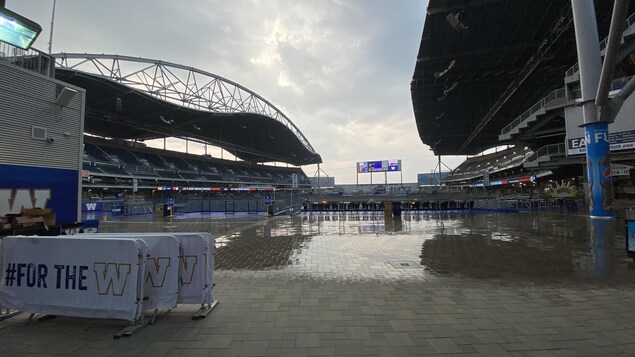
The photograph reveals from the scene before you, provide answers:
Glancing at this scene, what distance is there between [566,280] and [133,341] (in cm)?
721

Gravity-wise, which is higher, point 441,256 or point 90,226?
point 90,226

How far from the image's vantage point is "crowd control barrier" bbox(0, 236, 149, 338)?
3.85 m

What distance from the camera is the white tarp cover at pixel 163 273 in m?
4.17

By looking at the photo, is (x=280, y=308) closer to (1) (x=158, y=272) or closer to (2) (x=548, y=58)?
(1) (x=158, y=272)

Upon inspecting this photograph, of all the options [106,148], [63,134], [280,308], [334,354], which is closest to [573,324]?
[334,354]

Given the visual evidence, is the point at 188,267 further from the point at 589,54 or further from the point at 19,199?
the point at 589,54

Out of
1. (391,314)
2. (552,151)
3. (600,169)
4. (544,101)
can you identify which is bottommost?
(391,314)

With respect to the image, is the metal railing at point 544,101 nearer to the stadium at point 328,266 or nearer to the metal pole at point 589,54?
the stadium at point 328,266

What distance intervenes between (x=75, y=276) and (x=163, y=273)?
1.08 metres

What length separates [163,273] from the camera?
4195 mm

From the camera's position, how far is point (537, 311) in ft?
13.8

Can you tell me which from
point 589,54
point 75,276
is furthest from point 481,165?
point 75,276

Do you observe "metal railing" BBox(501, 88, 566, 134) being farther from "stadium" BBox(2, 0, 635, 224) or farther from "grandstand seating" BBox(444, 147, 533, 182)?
"grandstand seating" BBox(444, 147, 533, 182)

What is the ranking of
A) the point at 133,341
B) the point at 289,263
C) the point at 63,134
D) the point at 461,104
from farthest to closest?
the point at 461,104
the point at 63,134
the point at 289,263
the point at 133,341
